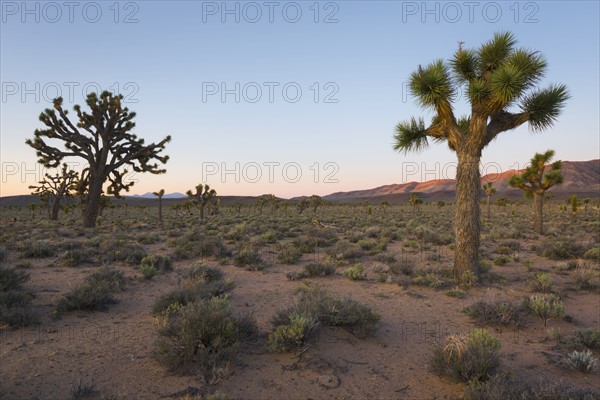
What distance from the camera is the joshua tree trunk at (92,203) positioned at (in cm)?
2000

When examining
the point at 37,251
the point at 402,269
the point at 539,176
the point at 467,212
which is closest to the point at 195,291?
the point at 402,269

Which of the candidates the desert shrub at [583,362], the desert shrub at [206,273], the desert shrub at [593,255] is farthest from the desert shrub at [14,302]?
the desert shrub at [593,255]

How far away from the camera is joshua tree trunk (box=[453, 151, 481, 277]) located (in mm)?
9008

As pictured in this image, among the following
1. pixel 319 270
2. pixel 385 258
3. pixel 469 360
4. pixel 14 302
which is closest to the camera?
pixel 469 360

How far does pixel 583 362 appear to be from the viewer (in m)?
4.82

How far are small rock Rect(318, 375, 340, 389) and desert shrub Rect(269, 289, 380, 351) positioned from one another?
2.17 feet

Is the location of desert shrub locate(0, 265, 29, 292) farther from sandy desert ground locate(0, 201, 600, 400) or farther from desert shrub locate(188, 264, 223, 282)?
desert shrub locate(188, 264, 223, 282)

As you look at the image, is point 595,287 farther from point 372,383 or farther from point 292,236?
point 292,236

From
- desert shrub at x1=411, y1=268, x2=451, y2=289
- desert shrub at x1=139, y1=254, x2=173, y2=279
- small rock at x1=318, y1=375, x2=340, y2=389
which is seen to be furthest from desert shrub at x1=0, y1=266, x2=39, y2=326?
desert shrub at x1=411, y1=268, x2=451, y2=289

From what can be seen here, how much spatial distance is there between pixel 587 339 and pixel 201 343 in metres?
5.70

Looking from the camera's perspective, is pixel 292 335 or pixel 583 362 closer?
pixel 583 362

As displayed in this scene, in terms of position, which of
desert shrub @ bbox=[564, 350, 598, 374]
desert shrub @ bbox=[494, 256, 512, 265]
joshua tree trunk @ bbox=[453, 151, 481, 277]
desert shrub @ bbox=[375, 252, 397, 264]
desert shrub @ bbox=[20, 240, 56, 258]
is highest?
joshua tree trunk @ bbox=[453, 151, 481, 277]

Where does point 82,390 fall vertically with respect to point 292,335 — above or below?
below

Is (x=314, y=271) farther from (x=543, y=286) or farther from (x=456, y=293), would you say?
(x=543, y=286)
